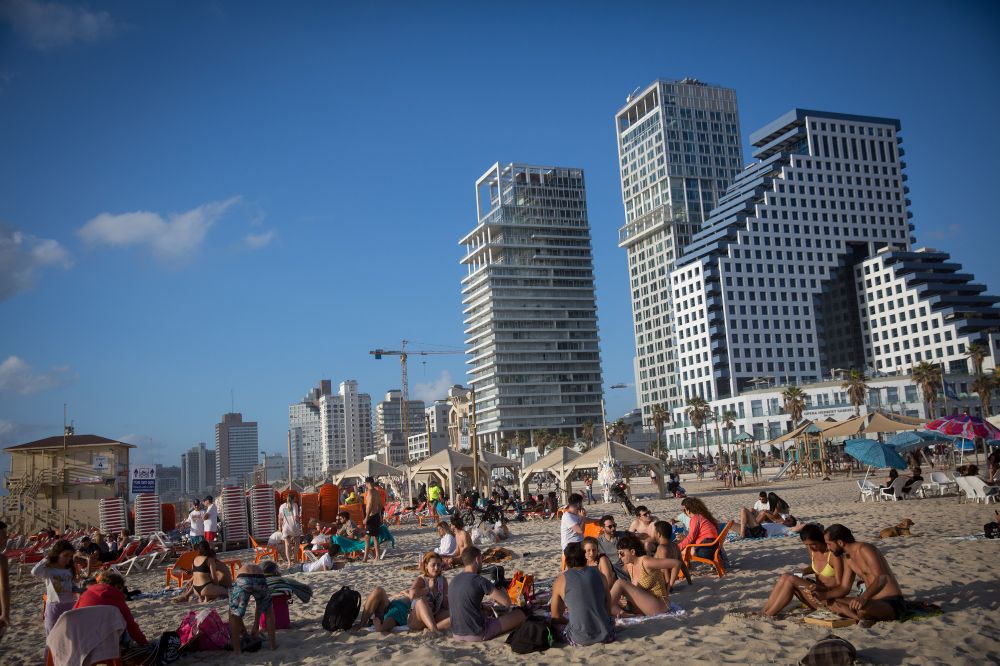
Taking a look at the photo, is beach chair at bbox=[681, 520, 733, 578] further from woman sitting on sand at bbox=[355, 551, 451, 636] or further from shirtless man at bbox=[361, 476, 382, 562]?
shirtless man at bbox=[361, 476, 382, 562]

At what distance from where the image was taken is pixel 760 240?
91688 millimetres

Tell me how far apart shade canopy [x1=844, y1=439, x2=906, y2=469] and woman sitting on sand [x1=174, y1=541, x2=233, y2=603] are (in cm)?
1855

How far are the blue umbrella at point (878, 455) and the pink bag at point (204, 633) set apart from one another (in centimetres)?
1976

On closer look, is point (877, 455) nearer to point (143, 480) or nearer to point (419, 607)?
point (419, 607)

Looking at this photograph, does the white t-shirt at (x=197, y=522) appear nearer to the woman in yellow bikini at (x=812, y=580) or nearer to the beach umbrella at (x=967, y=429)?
the woman in yellow bikini at (x=812, y=580)

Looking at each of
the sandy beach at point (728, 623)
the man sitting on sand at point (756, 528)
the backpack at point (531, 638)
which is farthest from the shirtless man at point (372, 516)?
the backpack at point (531, 638)

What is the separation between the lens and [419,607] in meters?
7.71

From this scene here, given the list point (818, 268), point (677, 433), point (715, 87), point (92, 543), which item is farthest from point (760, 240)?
point (92, 543)

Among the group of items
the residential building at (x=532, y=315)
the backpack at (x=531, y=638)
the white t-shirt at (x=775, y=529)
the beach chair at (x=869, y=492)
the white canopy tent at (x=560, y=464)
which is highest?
the residential building at (x=532, y=315)

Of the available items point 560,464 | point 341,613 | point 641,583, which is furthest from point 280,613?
point 560,464

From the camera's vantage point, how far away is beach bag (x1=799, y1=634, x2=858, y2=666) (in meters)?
5.48

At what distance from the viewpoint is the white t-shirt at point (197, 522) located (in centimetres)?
1730

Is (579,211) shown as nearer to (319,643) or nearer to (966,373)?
(966,373)

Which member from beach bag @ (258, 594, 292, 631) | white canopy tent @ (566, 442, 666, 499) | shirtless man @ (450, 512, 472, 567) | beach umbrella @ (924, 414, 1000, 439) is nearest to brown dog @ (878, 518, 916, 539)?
shirtless man @ (450, 512, 472, 567)
